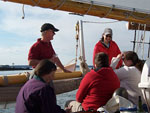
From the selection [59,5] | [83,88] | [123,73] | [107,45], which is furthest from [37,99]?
[107,45]

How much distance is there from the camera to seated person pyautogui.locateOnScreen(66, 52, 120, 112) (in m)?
2.92

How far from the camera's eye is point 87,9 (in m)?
4.41

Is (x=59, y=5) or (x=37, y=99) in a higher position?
(x=59, y=5)

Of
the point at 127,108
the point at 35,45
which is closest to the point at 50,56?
the point at 35,45

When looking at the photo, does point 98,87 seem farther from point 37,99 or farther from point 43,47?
point 43,47

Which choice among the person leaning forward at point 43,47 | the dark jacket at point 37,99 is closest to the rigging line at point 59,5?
the person leaning forward at point 43,47

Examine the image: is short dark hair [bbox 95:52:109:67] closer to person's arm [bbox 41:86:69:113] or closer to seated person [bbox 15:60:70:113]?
seated person [bbox 15:60:70:113]

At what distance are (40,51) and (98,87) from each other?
41.4 inches

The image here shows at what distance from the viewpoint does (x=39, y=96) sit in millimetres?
2180

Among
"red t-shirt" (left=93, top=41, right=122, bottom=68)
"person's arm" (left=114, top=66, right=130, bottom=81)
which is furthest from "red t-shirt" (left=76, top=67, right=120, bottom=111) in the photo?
"red t-shirt" (left=93, top=41, right=122, bottom=68)

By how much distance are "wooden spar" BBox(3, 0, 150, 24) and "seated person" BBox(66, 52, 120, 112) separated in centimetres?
146

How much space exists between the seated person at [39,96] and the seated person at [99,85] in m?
0.69

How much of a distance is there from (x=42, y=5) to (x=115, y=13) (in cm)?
148

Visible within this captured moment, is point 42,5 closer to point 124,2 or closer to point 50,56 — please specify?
point 50,56
